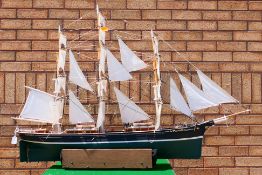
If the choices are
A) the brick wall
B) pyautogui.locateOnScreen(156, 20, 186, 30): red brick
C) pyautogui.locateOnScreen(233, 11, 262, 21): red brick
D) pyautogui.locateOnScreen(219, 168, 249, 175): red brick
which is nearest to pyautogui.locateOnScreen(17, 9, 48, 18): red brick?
the brick wall

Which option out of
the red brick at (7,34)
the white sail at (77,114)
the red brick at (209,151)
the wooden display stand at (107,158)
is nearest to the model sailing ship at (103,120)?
the white sail at (77,114)

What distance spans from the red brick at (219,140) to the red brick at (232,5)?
2131 millimetres

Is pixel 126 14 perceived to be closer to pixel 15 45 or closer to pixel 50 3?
pixel 50 3

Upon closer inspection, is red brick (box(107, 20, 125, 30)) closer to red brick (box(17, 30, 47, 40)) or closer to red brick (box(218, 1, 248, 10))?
red brick (box(17, 30, 47, 40))

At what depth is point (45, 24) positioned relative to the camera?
741 centimetres

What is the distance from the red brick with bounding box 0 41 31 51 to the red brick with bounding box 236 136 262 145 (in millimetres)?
3729

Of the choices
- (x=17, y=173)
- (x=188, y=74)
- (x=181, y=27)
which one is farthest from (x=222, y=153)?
(x=17, y=173)

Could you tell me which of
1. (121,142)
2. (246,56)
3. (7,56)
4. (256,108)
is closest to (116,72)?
(121,142)

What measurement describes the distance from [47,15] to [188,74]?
2498mm

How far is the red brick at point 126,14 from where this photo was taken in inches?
294

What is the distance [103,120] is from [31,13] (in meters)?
2.32

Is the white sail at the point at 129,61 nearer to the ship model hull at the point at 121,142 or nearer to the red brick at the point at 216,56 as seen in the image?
the ship model hull at the point at 121,142

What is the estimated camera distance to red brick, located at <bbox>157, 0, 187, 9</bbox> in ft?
24.6

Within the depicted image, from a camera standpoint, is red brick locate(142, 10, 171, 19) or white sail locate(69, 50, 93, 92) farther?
red brick locate(142, 10, 171, 19)
